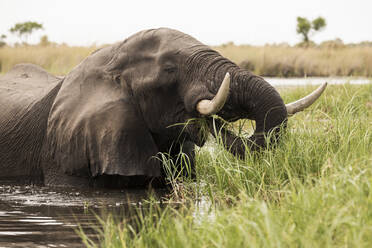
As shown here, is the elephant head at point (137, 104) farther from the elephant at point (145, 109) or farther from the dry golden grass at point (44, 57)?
the dry golden grass at point (44, 57)

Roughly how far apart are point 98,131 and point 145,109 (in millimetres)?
387

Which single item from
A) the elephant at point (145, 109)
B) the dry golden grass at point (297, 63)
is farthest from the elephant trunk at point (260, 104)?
the dry golden grass at point (297, 63)

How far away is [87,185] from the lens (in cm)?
601

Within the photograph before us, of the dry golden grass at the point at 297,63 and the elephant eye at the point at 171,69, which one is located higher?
the elephant eye at the point at 171,69

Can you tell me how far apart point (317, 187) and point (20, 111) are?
3.64 meters

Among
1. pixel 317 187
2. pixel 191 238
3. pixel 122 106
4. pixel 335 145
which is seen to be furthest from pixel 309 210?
pixel 122 106

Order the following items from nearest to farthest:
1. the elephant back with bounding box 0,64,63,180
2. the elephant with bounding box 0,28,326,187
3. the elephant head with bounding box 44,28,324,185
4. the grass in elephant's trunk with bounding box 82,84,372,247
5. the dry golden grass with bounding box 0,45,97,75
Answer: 1. the grass in elephant's trunk with bounding box 82,84,372,247
2. the elephant with bounding box 0,28,326,187
3. the elephant head with bounding box 44,28,324,185
4. the elephant back with bounding box 0,64,63,180
5. the dry golden grass with bounding box 0,45,97,75

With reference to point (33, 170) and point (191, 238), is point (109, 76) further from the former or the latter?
point (191, 238)

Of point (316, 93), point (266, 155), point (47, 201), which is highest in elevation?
point (316, 93)

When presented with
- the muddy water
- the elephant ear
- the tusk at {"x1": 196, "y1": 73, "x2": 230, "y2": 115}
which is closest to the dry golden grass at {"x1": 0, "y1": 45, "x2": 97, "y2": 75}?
the elephant ear

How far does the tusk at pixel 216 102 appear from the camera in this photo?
496 cm

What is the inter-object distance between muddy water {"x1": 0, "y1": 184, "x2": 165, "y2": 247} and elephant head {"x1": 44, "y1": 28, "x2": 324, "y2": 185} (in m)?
0.20

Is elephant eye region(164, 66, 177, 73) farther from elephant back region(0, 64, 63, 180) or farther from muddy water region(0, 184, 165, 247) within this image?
elephant back region(0, 64, 63, 180)

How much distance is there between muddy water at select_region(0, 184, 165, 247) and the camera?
4469 millimetres
